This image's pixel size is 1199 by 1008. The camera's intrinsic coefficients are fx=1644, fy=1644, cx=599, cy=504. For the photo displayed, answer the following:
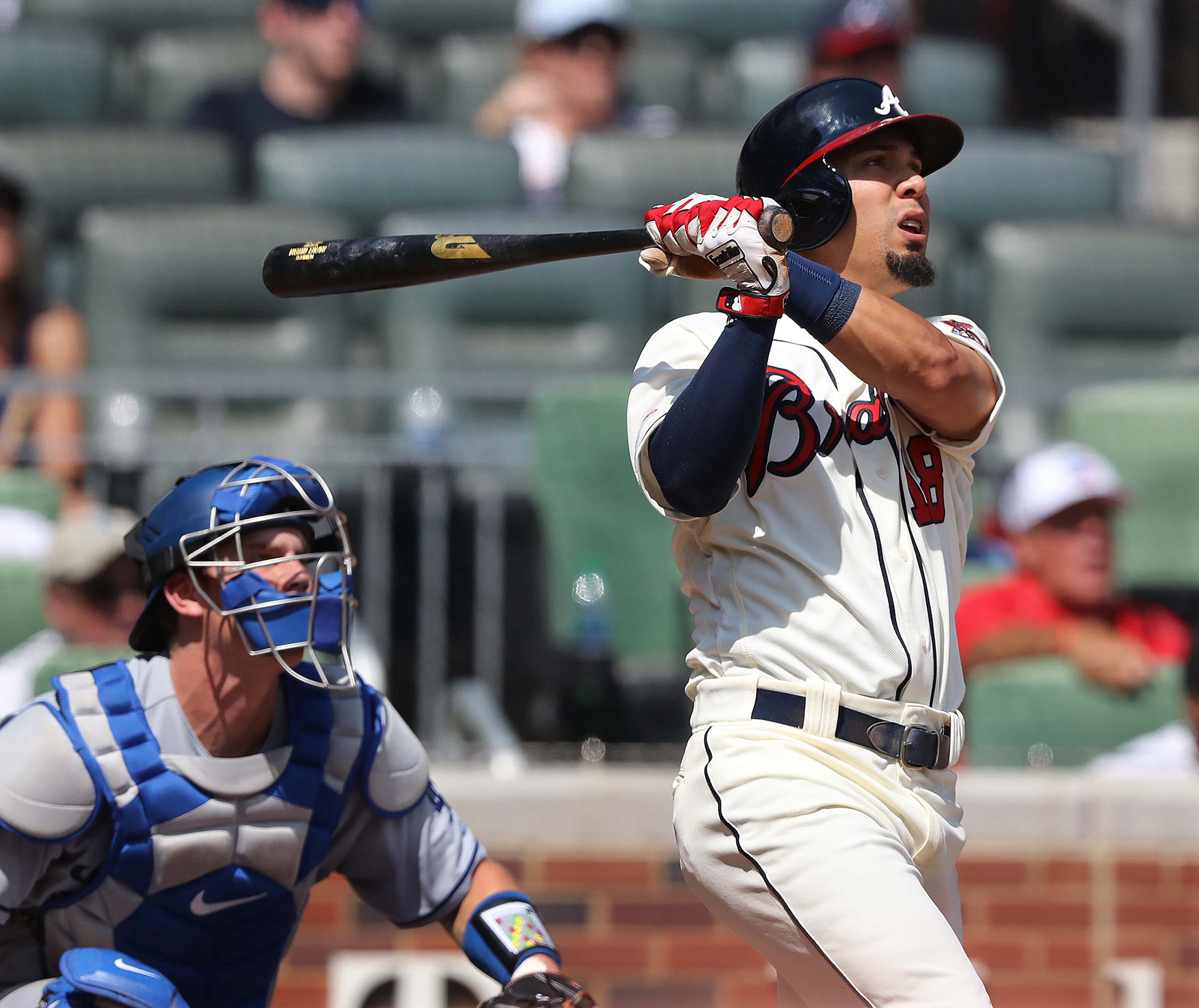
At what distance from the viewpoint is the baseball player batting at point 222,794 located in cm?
243

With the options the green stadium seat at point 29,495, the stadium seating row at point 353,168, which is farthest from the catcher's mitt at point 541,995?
the stadium seating row at point 353,168

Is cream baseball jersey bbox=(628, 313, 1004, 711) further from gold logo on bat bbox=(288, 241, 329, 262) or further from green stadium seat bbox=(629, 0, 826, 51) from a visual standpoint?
green stadium seat bbox=(629, 0, 826, 51)

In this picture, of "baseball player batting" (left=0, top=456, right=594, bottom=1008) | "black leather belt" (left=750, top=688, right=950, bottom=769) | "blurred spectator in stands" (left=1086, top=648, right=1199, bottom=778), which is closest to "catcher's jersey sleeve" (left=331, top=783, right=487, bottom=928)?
"baseball player batting" (left=0, top=456, right=594, bottom=1008)

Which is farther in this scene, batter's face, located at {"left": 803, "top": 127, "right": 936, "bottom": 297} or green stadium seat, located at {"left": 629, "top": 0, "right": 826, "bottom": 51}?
green stadium seat, located at {"left": 629, "top": 0, "right": 826, "bottom": 51}

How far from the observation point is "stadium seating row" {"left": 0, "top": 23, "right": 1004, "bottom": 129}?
6207 millimetres

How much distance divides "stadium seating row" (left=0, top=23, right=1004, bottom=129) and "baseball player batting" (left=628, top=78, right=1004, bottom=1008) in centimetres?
398

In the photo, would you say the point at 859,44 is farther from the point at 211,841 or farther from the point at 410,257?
the point at 211,841

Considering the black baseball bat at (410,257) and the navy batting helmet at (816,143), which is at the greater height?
the navy batting helmet at (816,143)

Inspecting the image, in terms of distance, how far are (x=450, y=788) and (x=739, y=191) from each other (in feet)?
6.26

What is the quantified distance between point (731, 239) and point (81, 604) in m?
2.38

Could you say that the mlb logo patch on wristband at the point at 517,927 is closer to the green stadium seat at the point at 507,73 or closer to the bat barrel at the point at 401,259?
the bat barrel at the point at 401,259

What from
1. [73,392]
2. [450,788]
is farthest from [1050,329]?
[73,392]

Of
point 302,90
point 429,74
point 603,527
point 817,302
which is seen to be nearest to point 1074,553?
Answer: point 603,527

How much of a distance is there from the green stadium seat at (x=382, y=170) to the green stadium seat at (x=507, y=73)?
909mm
